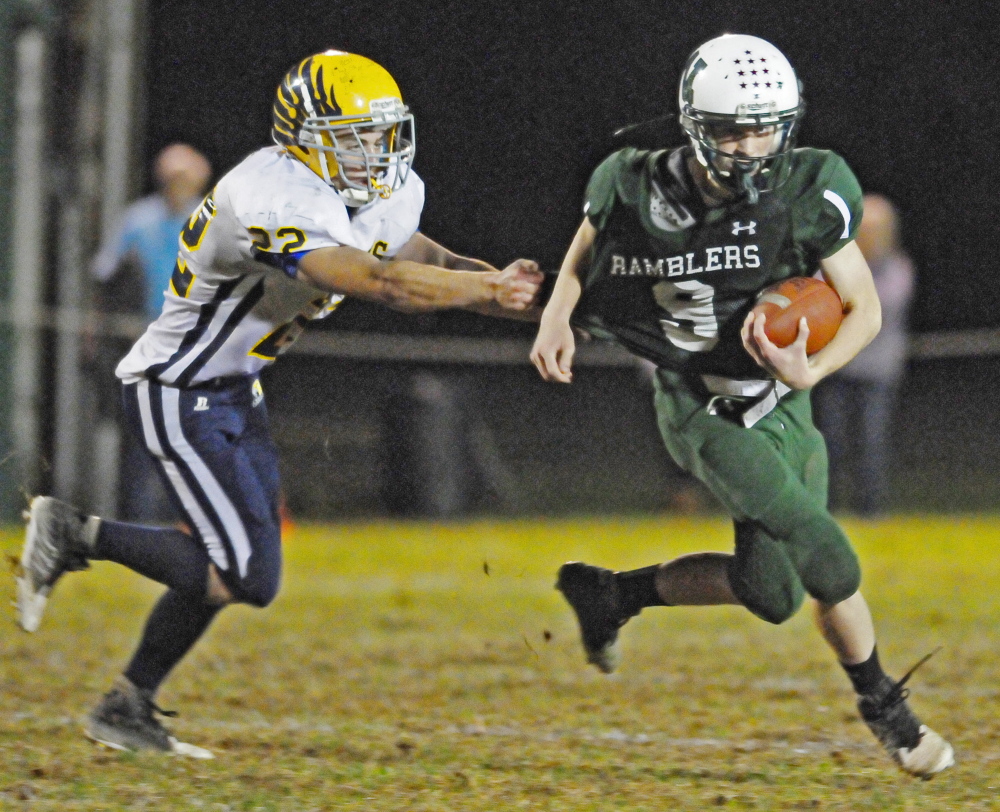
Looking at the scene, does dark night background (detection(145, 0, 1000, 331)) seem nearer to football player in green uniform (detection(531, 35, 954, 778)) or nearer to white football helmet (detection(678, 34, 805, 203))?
football player in green uniform (detection(531, 35, 954, 778))

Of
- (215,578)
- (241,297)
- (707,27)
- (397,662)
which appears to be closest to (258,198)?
(241,297)

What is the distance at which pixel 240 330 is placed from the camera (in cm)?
384

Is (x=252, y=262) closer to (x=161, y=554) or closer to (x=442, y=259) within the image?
(x=442, y=259)

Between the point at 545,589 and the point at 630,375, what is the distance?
4617 mm

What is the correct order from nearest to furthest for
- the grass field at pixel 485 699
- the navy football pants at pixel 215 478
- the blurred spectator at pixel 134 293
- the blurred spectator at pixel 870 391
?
1. the grass field at pixel 485 699
2. the navy football pants at pixel 215 478
3. the blurred spectator at pixel 134 293
4. the blurred spectator at pixel 870 391

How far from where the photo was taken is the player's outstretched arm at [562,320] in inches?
144

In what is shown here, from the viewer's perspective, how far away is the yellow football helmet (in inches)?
143

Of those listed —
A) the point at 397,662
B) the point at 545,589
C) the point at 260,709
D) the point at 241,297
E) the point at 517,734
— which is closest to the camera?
the point at 241,297

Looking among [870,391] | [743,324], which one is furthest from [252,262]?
[870,391]

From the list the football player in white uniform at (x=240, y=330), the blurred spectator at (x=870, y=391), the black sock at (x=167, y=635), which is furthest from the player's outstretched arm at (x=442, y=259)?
the blurred spectator at (x=870, y=391)

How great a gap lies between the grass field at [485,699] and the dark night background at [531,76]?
11.5ft

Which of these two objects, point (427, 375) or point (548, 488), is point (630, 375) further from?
point (427, 375)

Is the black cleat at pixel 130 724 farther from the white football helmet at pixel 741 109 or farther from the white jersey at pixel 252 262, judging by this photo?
the white football helmet at pixel 741 109

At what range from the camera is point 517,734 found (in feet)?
13.9
